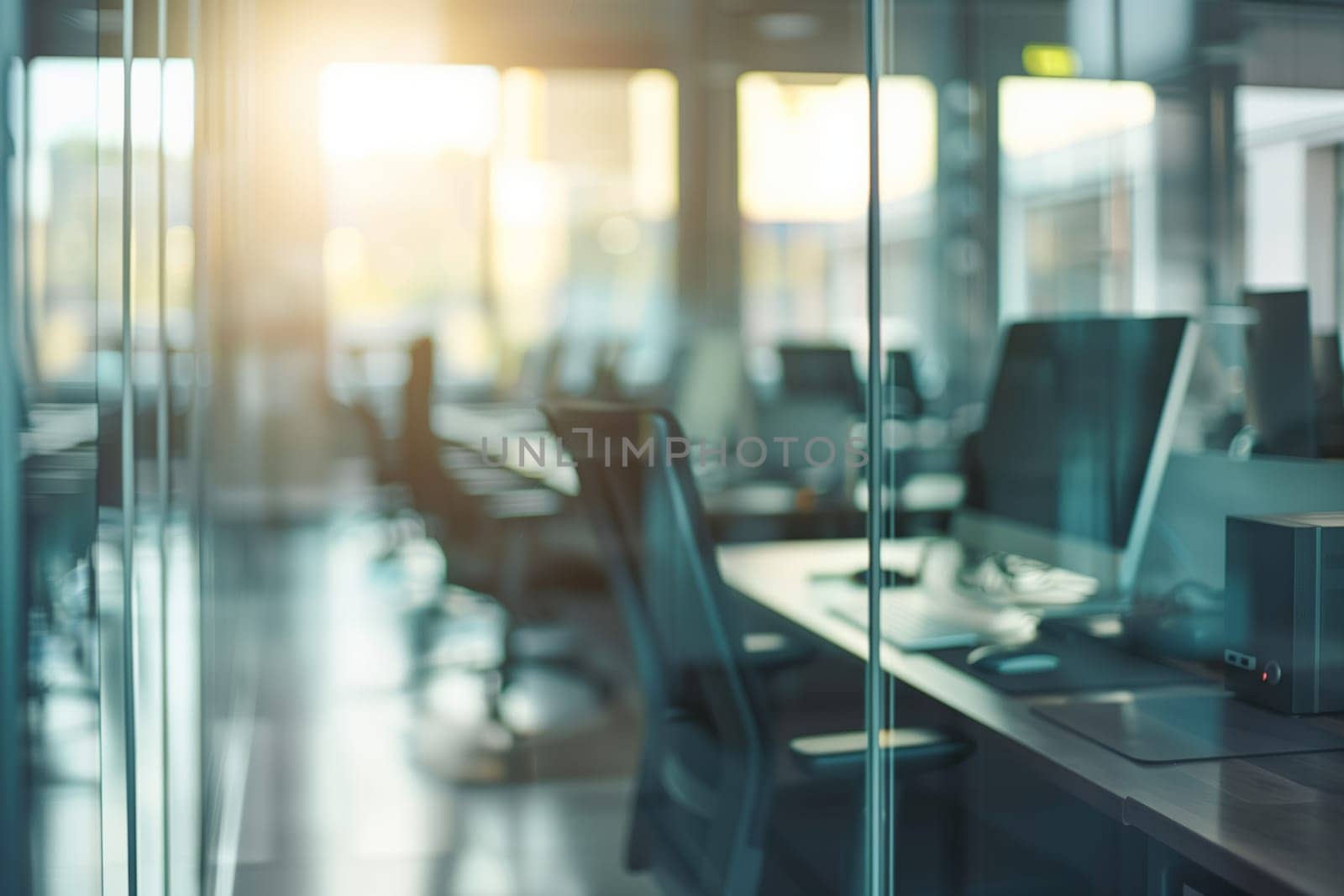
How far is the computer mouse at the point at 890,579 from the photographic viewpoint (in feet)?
6.67

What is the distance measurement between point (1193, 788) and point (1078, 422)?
1065mm

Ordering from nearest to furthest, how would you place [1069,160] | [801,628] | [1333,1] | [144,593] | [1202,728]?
[1202,728] → [144,593] → [1333,1] → [801,628] → [1069,160]

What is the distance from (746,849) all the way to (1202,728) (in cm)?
69

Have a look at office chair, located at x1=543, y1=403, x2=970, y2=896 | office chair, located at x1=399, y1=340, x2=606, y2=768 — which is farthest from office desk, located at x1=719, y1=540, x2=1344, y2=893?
office chair, located at x1=399, y1=340, x2=606, y2=768

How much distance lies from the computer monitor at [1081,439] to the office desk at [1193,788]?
0.40 m

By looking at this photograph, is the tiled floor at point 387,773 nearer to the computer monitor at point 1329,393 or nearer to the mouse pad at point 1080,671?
the mouse pad at point 1080,671

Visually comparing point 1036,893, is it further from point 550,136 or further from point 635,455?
point 550,136

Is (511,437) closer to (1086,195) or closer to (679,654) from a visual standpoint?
(679,654)

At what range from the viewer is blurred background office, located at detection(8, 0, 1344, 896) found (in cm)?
160

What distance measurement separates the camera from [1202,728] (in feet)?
5.72

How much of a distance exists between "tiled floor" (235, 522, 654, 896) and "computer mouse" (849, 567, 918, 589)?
1.21m

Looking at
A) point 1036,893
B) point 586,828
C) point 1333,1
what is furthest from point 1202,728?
point 586,828

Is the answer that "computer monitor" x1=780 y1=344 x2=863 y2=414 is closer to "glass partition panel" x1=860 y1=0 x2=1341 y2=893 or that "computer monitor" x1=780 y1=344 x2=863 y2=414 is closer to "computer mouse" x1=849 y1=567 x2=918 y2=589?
"glass partition panel" x1=860 y1=0 x2=1341 y2=893

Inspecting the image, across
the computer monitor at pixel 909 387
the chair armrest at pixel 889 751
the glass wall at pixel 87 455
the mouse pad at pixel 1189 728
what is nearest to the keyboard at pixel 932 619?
the chair armrest at pixel 889 751
